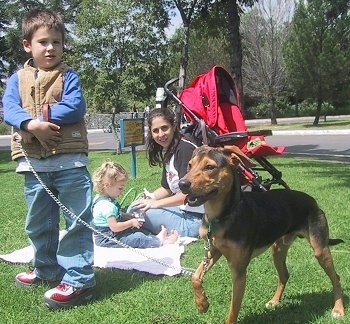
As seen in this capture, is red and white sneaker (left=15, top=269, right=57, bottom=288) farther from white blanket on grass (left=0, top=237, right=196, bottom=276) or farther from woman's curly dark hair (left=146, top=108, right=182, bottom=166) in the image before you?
woman's curly dark hair (left=146, top=108, right=182, bottom=166)

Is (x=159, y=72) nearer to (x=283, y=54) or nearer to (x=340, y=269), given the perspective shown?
(x=340, y=269)

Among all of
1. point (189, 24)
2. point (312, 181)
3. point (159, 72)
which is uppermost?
point (189, 24)

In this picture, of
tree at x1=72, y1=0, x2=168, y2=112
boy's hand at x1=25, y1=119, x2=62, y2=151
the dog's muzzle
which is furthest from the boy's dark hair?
tree at x1=72, y1=0, x2=168, y2=112

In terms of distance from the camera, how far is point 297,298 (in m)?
3.85

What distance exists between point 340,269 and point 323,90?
29.5 m

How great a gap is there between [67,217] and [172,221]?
85.4 inches

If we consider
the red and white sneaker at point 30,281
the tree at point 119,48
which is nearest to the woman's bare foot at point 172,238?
the red and white sneaker at point 30,281

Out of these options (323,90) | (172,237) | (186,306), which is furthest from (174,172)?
(323,90)

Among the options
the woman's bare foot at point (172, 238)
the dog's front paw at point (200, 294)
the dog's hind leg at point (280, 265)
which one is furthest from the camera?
the woman's bare foot at point (172, 238)

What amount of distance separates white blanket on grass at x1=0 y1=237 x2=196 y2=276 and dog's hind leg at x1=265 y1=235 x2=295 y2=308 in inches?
39.5

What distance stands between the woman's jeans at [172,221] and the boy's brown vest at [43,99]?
225cm

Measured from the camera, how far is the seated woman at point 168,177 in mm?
5137

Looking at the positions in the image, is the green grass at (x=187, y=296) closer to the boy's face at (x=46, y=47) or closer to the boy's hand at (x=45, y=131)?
the boy's hand at (x=45, y=131)

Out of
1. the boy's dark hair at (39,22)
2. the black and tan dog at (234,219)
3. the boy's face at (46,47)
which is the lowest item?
the black and tan dog at (234,219)
